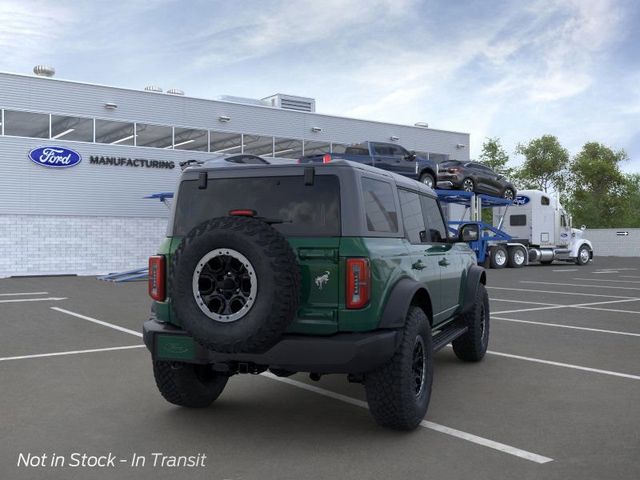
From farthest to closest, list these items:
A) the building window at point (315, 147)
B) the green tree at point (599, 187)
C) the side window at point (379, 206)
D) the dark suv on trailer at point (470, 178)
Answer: the green tree at point (599, 187) → the building window at point (315, 147) → the dark suv on trailer at point (470, 178) → the side window at point (379, 206)

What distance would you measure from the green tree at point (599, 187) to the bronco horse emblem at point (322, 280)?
68837 millimetres

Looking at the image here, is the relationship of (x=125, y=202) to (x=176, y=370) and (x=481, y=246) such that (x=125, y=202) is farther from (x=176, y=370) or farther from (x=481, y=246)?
(x=176, y=370)

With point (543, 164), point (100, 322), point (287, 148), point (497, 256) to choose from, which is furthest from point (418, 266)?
point (543, 164)

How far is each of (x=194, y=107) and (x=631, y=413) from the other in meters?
26.4

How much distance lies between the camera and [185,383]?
209 inches

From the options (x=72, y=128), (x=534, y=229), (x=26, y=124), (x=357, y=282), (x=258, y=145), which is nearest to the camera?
(x=357, y=282)

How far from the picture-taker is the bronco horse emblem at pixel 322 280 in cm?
458

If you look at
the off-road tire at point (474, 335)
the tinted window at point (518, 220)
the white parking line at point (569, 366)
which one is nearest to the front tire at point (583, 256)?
the tinted window at point (518, 220)

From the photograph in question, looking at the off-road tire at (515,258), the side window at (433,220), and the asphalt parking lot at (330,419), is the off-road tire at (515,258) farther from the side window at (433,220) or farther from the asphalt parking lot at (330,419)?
the side window at (433,220)

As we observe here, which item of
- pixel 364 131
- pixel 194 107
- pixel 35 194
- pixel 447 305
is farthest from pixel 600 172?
pixel 447 305

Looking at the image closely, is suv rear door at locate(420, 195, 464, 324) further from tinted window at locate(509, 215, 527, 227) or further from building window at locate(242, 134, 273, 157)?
tinted window at locate(509, 215, 527, 227)

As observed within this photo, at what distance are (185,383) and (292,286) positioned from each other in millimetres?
1535

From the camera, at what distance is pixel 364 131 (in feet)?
114

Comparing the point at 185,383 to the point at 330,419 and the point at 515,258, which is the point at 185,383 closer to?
the point at 330,419
